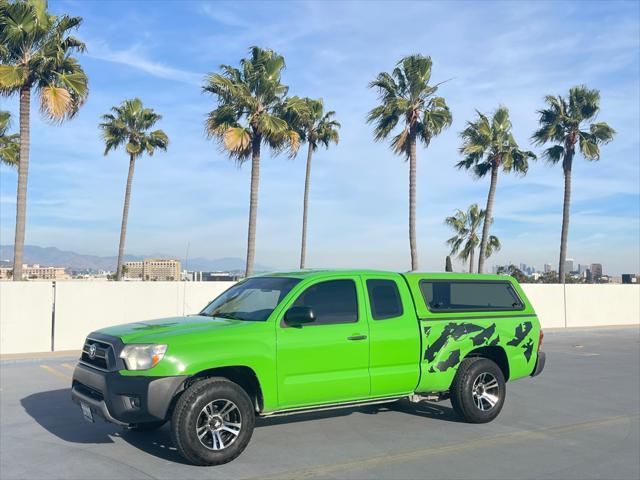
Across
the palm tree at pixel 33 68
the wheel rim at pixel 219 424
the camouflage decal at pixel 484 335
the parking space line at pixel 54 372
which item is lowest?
the parking space line at pixel 54 372

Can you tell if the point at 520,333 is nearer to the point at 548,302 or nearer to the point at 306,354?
the point at 306,354

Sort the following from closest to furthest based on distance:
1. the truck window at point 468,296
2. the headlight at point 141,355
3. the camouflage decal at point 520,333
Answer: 1. the headlight at point 141,355
2. the truck window at point 468,296
3. the camouflage decal at point 520,333

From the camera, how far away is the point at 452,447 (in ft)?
23.1

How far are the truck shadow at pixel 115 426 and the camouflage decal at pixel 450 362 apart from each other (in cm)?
90

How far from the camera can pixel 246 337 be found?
21.5 ft

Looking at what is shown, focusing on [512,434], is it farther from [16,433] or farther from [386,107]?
[386,107]

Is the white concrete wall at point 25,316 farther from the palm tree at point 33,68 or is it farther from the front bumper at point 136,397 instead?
the front bumper at point 136,397

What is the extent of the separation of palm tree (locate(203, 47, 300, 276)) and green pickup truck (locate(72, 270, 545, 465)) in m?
15.8

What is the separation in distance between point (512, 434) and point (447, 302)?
1.82m

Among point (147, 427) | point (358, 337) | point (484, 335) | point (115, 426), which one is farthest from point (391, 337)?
point (115, 426)

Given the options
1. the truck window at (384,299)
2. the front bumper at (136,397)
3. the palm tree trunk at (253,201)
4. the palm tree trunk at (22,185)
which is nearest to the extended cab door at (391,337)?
the truck window at (384,299)

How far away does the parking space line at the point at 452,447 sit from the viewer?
6.11 meters

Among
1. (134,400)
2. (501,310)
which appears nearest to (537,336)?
(501,310)

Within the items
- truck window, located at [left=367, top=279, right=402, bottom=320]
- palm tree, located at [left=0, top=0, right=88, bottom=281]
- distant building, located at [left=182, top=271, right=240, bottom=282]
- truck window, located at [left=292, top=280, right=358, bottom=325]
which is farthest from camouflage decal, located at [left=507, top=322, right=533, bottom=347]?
palm tree, located at [left=0, top=0, right=88, bottom=281]
